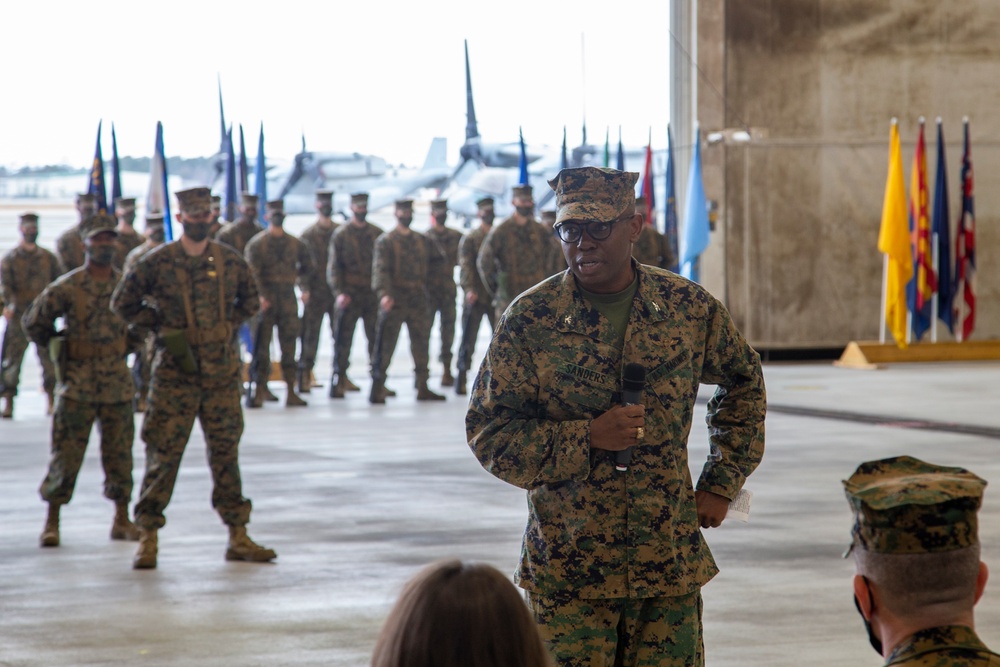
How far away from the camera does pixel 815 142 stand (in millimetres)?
18844

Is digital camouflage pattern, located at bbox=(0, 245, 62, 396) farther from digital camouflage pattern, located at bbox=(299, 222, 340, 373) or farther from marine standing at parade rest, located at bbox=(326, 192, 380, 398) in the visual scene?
marine standing at parade rest, located at bbox=(326, 192, 380, 398)

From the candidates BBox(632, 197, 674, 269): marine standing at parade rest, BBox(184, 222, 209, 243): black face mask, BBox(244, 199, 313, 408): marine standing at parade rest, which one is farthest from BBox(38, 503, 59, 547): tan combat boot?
Result: BBox(632, 197, 674, 269): marine standing at parade rest

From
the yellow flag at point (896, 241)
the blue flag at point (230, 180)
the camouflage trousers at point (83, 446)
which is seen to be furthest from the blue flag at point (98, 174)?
the yellow flag at point (896, 241)

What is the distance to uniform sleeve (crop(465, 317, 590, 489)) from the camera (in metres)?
2.99

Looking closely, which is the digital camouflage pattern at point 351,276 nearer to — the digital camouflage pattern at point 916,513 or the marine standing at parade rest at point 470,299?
the marine standing at parade rest at point 470,299

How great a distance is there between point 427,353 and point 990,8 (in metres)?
9.75

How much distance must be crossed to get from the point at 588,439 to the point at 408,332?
37.1 feet

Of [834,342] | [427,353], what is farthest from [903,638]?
[834,342]

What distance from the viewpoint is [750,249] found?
18875 mm

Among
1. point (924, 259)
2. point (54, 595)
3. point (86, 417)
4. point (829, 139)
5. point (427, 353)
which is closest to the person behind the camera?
point (54, 595)

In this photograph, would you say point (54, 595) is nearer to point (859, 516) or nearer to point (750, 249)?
point (859, 516)

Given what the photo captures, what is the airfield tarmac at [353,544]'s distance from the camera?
5.18 m

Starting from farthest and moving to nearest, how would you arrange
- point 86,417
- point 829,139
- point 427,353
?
point 829,139 → point 427,353 → point 86,417

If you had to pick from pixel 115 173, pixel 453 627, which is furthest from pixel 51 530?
pixel 115 173
